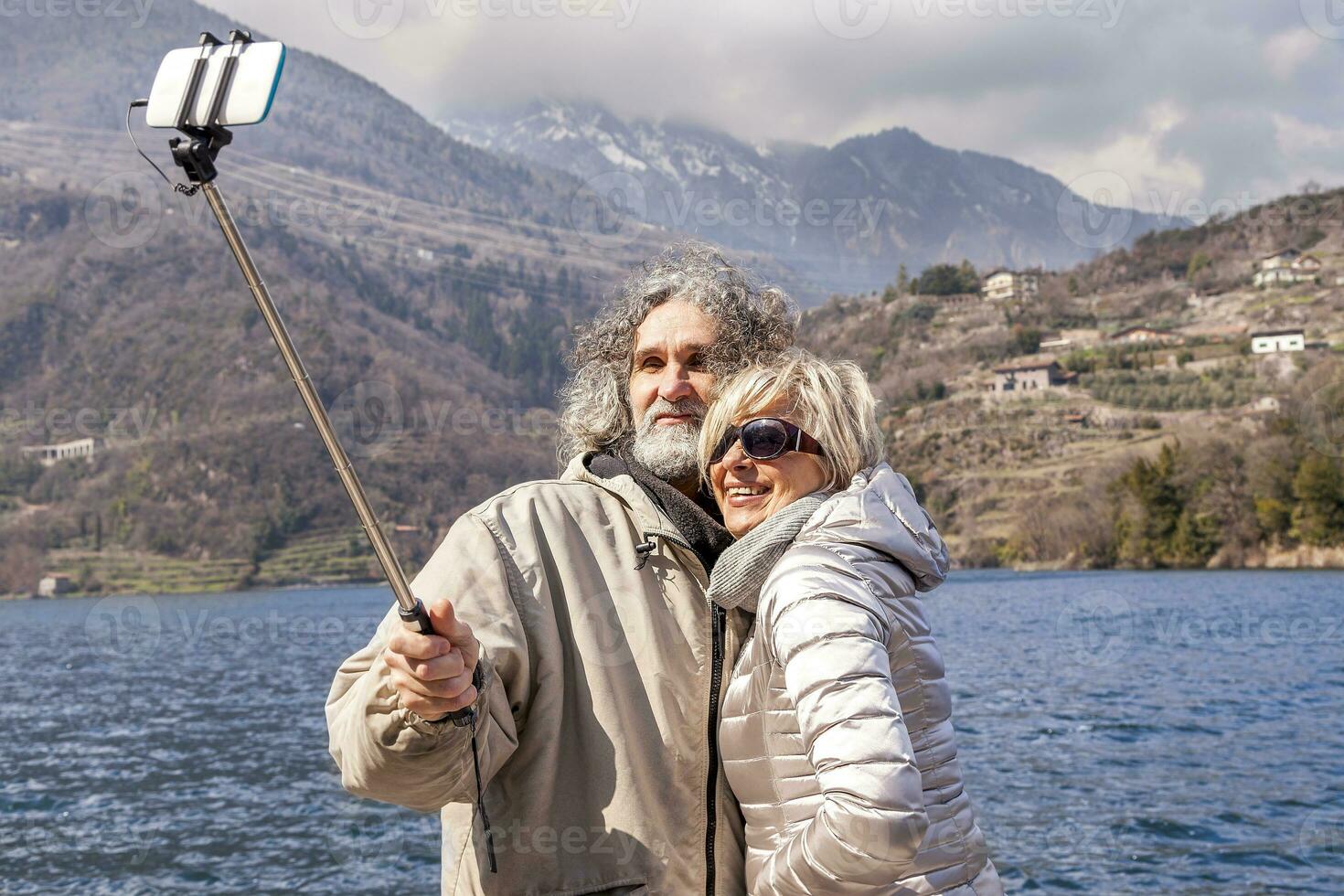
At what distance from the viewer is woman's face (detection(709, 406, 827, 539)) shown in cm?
281

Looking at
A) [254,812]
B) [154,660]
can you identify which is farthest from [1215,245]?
[254,812]

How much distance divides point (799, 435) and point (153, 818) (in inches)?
833

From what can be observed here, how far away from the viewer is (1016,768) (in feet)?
67.3

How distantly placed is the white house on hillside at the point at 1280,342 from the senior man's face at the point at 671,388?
121420 millimetres

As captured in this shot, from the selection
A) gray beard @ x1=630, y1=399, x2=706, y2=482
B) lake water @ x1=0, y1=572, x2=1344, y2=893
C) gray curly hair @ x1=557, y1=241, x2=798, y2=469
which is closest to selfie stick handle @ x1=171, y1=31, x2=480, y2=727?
gray beard @ x1=630, y1=399, x2=706, y2=482

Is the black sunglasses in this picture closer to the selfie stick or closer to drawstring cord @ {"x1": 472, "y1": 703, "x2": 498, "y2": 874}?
drawstring cord @ {"x1": 472, "y1": 703, "x2": 498, "y2": 874}

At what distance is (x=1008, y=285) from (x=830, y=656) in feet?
541

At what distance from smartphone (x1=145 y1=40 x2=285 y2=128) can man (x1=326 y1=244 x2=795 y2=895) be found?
115 centimetres

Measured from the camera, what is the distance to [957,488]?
4186 inches

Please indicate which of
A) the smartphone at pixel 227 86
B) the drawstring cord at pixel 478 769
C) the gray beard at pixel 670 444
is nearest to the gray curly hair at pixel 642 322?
the gray beard at pixel 670 444

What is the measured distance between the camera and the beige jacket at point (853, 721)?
196 centimetres

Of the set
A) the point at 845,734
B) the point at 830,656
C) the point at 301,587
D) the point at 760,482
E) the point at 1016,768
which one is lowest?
the point at 301,587

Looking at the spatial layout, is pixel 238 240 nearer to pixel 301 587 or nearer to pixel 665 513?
pixel 665 513

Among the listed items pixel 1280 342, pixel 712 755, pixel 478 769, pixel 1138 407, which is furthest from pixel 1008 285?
pixel 478 769
